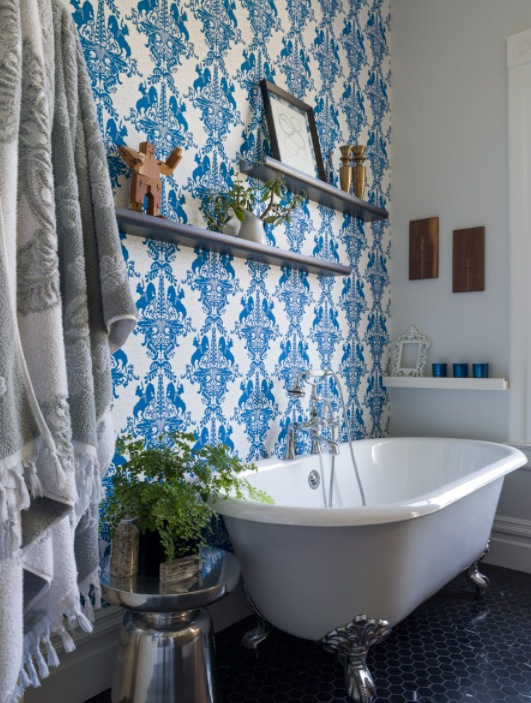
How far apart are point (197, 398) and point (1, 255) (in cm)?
105

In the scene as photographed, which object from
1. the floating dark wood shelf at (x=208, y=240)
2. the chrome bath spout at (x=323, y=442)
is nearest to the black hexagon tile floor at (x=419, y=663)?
the chrome bath spout at (x=323, y=442)

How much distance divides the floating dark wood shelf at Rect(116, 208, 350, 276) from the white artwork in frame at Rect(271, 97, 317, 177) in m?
0.43

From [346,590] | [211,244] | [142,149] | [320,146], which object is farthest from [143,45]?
[346,590]

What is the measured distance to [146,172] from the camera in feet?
6.00

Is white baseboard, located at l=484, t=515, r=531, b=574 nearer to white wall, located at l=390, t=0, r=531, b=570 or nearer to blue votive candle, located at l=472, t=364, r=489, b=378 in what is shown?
white wall, located at l=390, t=0, r=531, b=570

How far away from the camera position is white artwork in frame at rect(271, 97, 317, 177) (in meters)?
2.47

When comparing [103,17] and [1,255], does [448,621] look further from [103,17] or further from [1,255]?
[103,17]

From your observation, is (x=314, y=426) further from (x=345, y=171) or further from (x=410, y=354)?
(x=345, y=171)

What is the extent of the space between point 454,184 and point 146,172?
6.12ft

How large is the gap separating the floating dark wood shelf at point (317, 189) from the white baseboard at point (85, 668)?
5.37ft

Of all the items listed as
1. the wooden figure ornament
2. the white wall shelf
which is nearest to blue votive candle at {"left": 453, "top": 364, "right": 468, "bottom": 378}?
the white wall shelf

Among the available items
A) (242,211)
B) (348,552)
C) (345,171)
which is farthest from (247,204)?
(348,552)

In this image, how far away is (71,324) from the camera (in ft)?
4.46

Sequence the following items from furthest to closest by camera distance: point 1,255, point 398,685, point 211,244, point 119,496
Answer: point 211,244 < point 398,685 < point 119,496 < point 1,255
